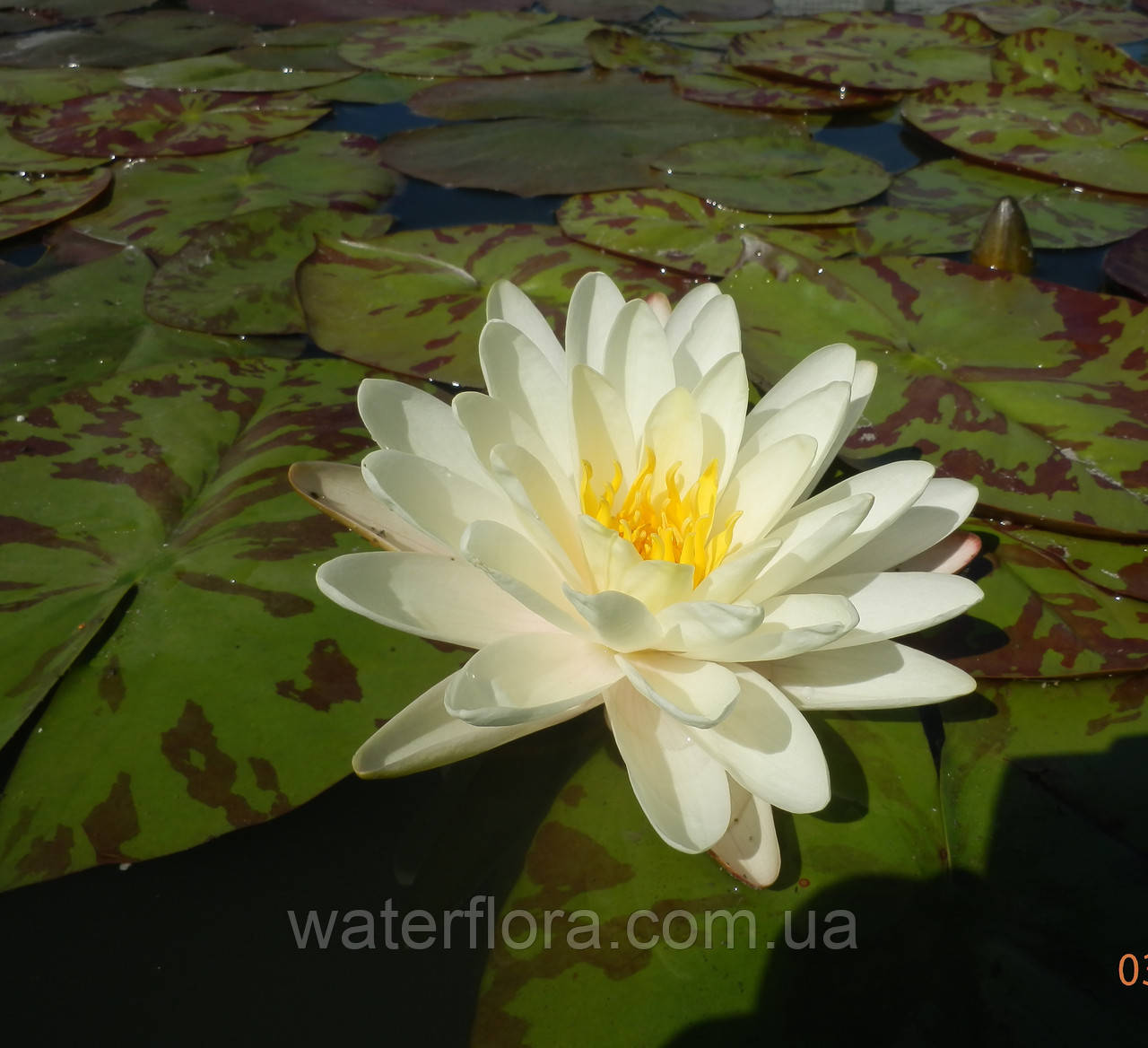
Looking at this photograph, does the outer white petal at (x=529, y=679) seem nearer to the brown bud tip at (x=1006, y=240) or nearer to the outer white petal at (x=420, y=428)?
the outer white petal at (x=420, y=428)

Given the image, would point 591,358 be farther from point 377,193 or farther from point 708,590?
point 377,193

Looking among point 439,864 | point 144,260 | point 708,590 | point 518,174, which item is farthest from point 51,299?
point 708,590

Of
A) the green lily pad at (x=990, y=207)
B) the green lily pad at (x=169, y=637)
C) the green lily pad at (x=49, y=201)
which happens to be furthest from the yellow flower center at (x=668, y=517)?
the green lily pad at (x=49, y=201)

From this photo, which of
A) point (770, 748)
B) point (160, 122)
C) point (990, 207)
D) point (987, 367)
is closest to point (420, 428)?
point (770, 748)

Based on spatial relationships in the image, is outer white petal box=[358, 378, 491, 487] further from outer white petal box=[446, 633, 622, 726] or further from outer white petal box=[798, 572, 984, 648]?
outer white petal box=[798, 572, 984, 648]

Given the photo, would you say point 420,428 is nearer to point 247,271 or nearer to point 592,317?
point 592,317

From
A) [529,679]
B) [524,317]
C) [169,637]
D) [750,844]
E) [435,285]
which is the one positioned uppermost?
[524,317]
